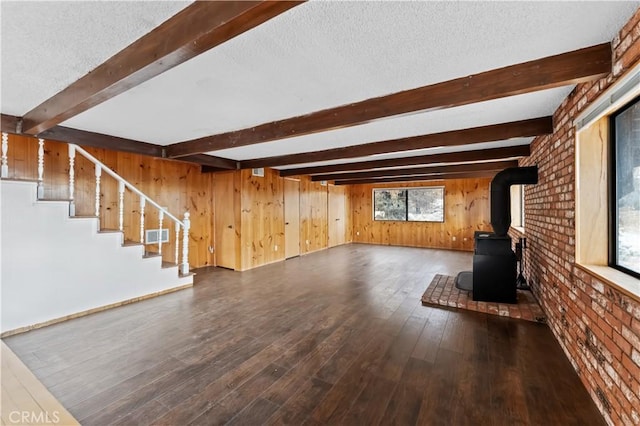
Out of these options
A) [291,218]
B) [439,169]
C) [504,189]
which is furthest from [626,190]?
[291,218]

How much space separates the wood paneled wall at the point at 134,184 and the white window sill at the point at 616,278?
5.53 meters

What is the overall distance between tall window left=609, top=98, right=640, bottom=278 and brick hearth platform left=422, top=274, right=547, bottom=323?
1.47m

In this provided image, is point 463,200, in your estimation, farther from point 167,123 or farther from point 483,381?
point 167,123

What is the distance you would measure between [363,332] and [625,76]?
2.68 m

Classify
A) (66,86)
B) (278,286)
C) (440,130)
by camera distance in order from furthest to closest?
(278,286) < (440,130) < (66,86)

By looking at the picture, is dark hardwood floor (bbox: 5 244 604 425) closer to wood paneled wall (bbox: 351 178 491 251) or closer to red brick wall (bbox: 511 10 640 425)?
red brick wall (bbox: 511 10 640 425)

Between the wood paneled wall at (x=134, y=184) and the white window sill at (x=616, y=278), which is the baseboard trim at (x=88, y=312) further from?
the white window sill at (x=616, y=278)

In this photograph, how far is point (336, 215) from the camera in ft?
31.1

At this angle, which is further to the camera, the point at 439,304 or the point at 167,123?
the point at 439,304

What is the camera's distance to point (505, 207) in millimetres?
3635

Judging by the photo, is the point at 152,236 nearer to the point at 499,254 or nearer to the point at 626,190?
the point at 499,254

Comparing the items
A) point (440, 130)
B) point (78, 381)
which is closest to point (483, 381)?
point (440, 130)

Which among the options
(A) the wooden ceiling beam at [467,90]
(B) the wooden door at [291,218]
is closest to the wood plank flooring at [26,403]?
(A) the wooden ceiling beam at [467,90]

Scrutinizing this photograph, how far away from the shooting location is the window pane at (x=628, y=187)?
1.69m
